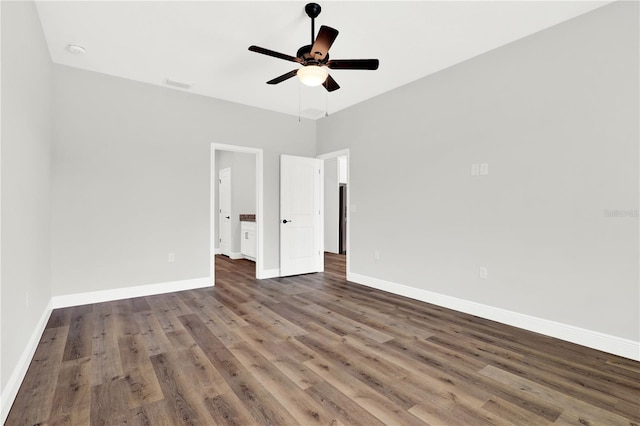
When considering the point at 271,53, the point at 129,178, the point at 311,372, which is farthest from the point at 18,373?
the point at 271,53

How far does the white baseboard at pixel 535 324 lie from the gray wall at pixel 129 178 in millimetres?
3145

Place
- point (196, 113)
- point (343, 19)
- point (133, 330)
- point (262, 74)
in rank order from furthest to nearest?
point (196, 113), point (262, 74), point (133, 330), point (343, 19)

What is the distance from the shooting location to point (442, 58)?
3.60m

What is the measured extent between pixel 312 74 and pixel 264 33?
2.52 feet

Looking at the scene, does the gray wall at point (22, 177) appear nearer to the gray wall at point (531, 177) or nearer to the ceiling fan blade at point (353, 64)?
the ceiling fan blade at point (353, 64)

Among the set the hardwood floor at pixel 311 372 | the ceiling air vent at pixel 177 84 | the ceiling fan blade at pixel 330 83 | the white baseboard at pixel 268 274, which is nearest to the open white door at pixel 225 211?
the white baseboard at pixel 268 274

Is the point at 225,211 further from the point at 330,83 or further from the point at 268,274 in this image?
the point at 330,83

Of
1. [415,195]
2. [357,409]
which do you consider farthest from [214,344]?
[415,195]

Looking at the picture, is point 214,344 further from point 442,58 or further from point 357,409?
point 442,58

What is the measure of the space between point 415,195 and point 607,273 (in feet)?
6.76

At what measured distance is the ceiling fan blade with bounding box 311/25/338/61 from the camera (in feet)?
7.68

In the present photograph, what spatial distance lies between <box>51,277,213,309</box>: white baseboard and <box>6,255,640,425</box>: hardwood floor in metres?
0.16

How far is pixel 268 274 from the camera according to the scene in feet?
17.8

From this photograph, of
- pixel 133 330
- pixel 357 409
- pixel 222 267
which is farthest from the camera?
pixel 222 267
